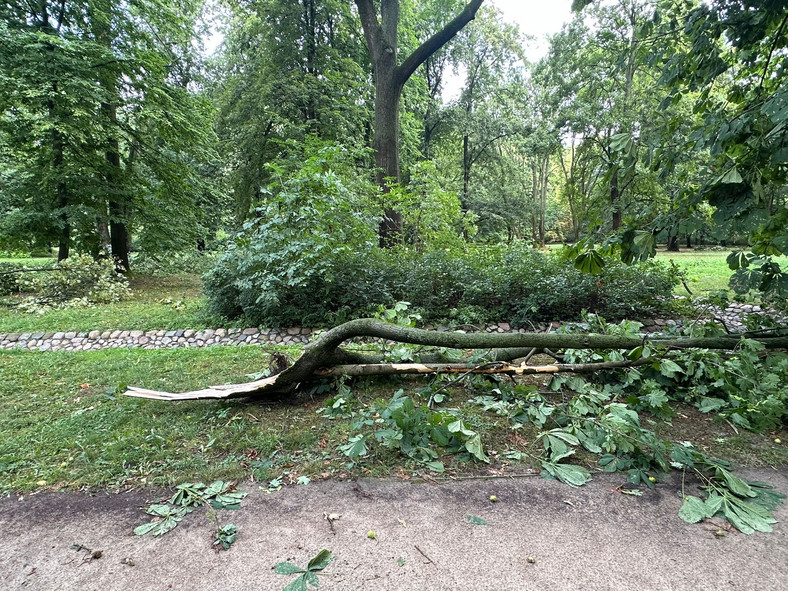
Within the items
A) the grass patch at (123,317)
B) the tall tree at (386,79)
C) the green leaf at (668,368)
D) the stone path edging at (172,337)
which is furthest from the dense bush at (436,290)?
the green leaf at (668,368)

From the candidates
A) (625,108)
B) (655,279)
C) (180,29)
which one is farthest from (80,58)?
(625,108)

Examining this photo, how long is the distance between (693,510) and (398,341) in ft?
5.82

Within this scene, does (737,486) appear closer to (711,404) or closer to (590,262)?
(711,404)

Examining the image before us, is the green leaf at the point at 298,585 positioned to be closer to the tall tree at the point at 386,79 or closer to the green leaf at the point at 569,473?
the green leaf at the point at 569,473

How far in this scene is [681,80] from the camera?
288 centimetres

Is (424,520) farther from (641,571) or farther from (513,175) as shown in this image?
(513,175)

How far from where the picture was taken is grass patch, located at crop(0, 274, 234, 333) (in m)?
6.24

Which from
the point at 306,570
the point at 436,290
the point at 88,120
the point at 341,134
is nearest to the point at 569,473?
the point at 306,570

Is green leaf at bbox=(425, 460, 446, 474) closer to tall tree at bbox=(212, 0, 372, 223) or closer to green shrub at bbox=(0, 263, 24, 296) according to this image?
green shrub at bbox=(0, 263, 24, 296)

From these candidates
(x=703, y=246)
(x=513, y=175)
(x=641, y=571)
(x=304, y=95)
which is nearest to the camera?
(x=641, y=571)

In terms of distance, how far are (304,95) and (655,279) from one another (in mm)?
10382

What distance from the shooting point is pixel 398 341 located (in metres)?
2.85

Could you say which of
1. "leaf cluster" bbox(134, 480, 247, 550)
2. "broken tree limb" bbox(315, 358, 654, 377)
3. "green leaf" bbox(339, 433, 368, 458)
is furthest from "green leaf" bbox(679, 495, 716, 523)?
"leaf cluster" bbox(134, 480, 247, 550)

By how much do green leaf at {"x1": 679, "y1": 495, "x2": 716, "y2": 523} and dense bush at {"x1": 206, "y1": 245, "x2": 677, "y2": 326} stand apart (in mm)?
3990
